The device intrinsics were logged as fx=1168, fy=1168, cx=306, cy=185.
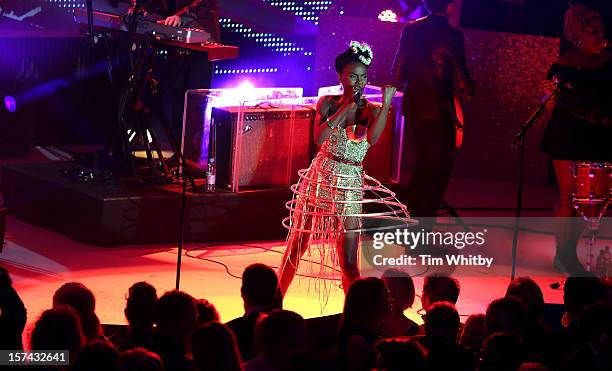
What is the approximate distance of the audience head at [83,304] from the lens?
6.07 metres

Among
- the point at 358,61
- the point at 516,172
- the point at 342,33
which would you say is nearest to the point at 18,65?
the point at 342,33

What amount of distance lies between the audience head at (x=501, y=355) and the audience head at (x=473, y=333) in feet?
3.07

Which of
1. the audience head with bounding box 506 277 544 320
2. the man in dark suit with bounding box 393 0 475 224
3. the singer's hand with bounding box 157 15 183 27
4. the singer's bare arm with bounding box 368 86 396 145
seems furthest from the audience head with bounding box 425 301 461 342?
the singer's hand with bounding box 157 15 183 27

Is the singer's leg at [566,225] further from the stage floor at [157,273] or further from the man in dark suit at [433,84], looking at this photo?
the man in dark suit at [433,84]

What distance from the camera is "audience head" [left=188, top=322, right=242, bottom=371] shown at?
5.17 m

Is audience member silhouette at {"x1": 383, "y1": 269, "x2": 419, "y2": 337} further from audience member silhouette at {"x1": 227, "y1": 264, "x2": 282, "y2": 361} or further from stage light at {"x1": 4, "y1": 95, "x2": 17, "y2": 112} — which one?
stage light at {"x1": 4, "y1": 95, "x2": 17, "y2": 112}

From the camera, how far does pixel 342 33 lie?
14484mm

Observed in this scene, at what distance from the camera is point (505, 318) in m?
6.36

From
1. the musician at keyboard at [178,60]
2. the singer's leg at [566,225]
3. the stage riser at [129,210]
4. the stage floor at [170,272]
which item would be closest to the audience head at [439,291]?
the stage floor at [170,272]

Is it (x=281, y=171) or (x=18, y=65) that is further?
(x=18, y=65)

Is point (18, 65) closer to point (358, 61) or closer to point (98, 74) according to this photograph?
point (98, 74)

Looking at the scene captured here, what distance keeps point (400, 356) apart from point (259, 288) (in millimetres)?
1514

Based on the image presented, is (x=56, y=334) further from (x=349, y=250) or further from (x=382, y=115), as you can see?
(x=382, y=115)

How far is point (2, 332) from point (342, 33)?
9.28 metres
